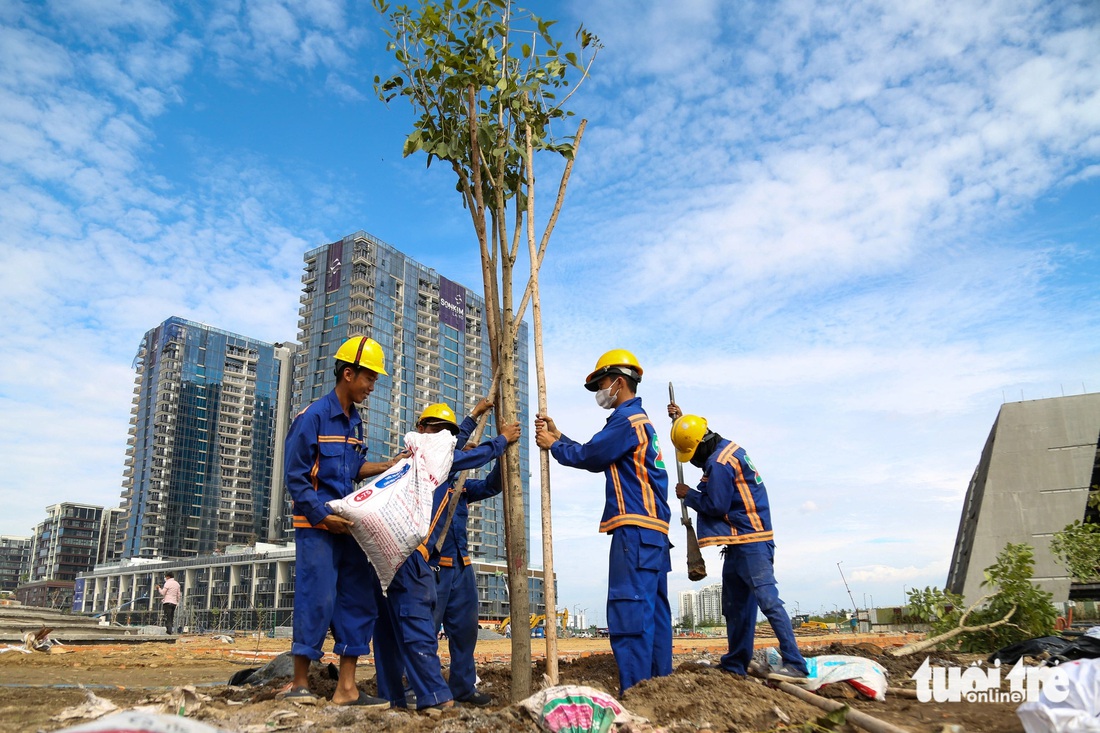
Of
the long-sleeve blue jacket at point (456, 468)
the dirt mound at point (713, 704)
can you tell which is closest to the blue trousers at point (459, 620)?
the long-sleeve blue jacket at point (456, 468)

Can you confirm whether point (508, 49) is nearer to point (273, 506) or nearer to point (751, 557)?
point (751, 557)

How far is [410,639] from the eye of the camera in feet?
14.5

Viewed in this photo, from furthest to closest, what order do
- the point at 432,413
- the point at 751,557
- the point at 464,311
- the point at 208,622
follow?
the point at 464,311 < the point at 208,622 < the point at 432,413 < the point at 751,557

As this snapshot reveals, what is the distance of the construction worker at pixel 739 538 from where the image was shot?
5.25 metres

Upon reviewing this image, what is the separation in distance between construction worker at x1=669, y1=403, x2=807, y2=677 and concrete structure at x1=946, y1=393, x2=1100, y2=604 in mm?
30580

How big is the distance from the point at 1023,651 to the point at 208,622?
6608 cm

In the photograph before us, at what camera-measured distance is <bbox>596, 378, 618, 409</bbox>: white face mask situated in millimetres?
5156

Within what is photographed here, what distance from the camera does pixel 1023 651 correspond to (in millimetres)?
5707

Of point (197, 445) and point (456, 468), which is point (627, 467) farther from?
point (197, 445)

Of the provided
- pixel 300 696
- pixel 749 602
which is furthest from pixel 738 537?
pixel 300 696

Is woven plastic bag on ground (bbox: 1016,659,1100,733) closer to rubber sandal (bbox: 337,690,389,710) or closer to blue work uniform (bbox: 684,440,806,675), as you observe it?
blue work uniform (bbox: 684,440,806,675)

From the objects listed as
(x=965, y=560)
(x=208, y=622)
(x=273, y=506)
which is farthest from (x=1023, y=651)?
(x=273, y=506)

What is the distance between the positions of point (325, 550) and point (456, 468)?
1.05m

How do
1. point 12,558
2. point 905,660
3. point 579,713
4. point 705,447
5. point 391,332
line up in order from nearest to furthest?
point 579,713
point 705,447
point 905,660
point 391,332
point 12,558
